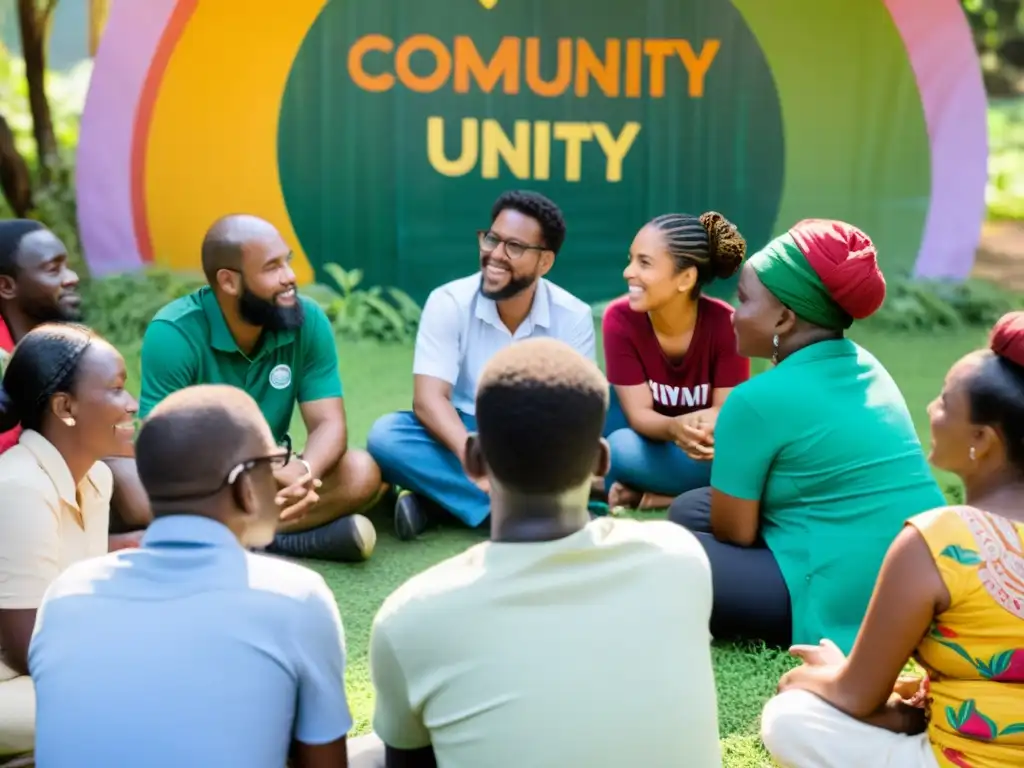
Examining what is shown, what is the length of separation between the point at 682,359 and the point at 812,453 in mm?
1447

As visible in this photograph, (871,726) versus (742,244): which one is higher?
(742,244)

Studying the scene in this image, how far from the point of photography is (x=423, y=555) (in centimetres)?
439

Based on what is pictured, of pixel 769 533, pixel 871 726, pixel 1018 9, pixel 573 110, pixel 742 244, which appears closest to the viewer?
pixel 871 726

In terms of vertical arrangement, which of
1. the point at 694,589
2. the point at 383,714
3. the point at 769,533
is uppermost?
the point at 694,589

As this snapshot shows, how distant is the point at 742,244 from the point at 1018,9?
25.7ft

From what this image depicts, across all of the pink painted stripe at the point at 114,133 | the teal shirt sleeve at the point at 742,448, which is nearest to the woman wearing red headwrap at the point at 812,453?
the teal shirt sleeve at the point at 742,448

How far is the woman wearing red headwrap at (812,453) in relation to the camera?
10.7 ft

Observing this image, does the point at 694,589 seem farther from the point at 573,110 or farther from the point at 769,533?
the point at 573,110

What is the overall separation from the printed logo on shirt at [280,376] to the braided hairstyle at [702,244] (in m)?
1.44

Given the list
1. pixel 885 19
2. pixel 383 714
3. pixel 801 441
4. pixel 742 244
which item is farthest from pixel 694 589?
pixel 885 19

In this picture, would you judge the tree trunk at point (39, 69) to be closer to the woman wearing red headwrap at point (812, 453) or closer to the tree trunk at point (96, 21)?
the tree trunk at point (96, 21)

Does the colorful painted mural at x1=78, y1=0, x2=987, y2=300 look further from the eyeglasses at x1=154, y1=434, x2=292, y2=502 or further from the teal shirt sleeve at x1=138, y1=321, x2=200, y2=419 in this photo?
the eyeglasses at x1=154, y1=434, x2=292, y2=502

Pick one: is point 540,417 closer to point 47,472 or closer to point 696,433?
point 47,472

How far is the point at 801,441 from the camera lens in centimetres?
327
